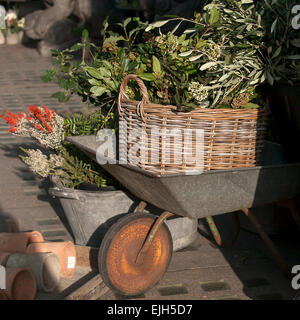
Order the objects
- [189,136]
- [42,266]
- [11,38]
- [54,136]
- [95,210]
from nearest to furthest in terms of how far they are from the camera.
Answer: [189,136] < [42,266] < [95,210] < [54,136] < [11,38]

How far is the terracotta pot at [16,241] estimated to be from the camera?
3.02m

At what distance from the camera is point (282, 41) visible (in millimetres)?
2674

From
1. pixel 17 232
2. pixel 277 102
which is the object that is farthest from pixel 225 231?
pixel 17 232

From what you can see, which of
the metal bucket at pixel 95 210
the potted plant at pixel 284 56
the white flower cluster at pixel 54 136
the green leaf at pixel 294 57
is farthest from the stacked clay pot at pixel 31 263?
the green leaf at pixel 294 57

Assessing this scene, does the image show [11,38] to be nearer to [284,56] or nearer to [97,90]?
[97,90]

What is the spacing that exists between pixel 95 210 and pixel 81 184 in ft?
0.93

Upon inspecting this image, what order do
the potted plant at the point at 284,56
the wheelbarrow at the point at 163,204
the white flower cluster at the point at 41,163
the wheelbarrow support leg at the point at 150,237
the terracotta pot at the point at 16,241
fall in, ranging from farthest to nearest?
1. the white flower cluster at the point at 41,163
2. the terracotta pot at the point at 16,241
3. the wheelbarrow support leg at the point at 150,237
4. the potted plant at the point at 284,56
5. the wheelbarrow at the point at 163,204

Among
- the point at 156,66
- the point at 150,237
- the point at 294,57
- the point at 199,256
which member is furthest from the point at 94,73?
the point at 199,256

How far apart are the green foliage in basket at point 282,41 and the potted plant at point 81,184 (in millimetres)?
1090

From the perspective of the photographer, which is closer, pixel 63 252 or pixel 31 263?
pixel 31 263

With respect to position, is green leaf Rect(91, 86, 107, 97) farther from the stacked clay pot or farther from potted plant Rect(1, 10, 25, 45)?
potted plant Rect(1, 10, 25, 45)

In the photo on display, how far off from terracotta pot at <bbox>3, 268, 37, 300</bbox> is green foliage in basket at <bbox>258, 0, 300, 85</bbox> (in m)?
1.60

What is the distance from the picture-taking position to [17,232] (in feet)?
10.4

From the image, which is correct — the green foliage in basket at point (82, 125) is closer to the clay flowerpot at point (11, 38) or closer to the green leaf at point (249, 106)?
the green leaf at point (249, 106)
